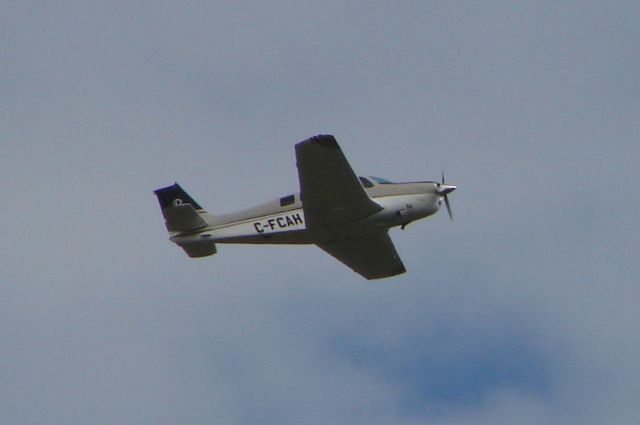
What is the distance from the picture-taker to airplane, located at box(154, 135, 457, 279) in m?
42.2

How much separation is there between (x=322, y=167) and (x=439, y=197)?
184 inches

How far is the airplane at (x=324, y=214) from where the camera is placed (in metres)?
42.2

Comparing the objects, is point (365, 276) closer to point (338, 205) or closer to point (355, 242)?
point (355, 242)

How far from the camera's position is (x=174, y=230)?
46094mm

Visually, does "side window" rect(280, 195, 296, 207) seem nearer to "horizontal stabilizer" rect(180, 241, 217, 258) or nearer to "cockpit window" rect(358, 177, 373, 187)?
"cockpit window" rect(358, 177, 373, 187)

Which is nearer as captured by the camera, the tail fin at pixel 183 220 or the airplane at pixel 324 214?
the airplane at pixel 324 214

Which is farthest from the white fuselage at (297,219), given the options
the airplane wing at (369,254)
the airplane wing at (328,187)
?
the airplane wing at (369,254)

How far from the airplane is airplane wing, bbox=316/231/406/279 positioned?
3cm

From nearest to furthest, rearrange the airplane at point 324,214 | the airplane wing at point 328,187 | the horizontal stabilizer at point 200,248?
the airplane wing at point 328,187 < the airplane at point 324,214 < the horizontal stabilizer at point 200,248

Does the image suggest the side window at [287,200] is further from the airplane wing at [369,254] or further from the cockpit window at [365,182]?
the cockpit window at [365,182]

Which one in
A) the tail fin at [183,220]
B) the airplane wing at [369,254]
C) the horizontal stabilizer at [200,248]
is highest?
the tail fin at [183,220]

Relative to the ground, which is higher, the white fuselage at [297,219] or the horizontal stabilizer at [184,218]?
the horizontal stabilizer at [184,218]

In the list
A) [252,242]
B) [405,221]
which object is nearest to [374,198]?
[405,221]

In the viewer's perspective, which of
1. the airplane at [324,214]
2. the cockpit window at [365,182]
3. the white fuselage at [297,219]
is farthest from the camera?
the cockpit window at [365,182]
